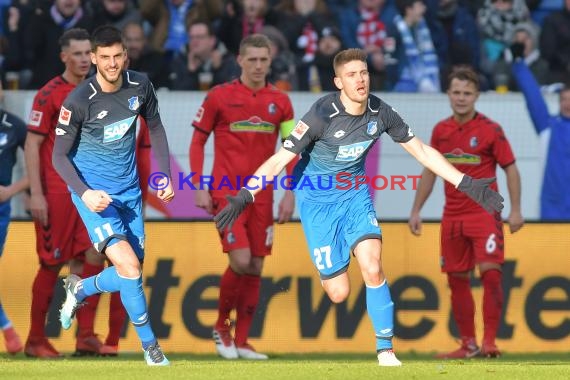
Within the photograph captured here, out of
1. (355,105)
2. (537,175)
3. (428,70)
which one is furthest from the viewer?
(428,70)

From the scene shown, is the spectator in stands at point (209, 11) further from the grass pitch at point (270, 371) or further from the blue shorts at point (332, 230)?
the grass pitch at point (270, 371)

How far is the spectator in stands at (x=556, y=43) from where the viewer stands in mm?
15938

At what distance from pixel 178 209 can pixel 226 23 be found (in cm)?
304

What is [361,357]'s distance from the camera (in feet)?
39.4

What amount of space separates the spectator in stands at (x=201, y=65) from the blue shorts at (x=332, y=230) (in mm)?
5240

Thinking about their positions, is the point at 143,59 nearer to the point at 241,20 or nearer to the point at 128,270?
the point at 241,20

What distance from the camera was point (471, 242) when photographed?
1184 cm

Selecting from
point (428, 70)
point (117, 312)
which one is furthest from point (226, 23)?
point (117, 312)

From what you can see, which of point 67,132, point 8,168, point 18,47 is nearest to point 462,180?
point 67,132

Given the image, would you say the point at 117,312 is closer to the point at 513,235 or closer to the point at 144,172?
the point at 144,172

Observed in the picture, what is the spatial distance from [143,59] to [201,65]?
0.66 metres

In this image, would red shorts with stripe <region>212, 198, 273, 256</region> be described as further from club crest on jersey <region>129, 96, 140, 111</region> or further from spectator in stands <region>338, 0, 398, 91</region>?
spectator in stands <region>338, 0, 398, 91</region>

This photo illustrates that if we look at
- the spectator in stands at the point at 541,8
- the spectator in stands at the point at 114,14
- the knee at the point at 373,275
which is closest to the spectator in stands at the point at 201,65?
the spectator in stands at the point at 114,14

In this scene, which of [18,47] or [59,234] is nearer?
[59,234]
